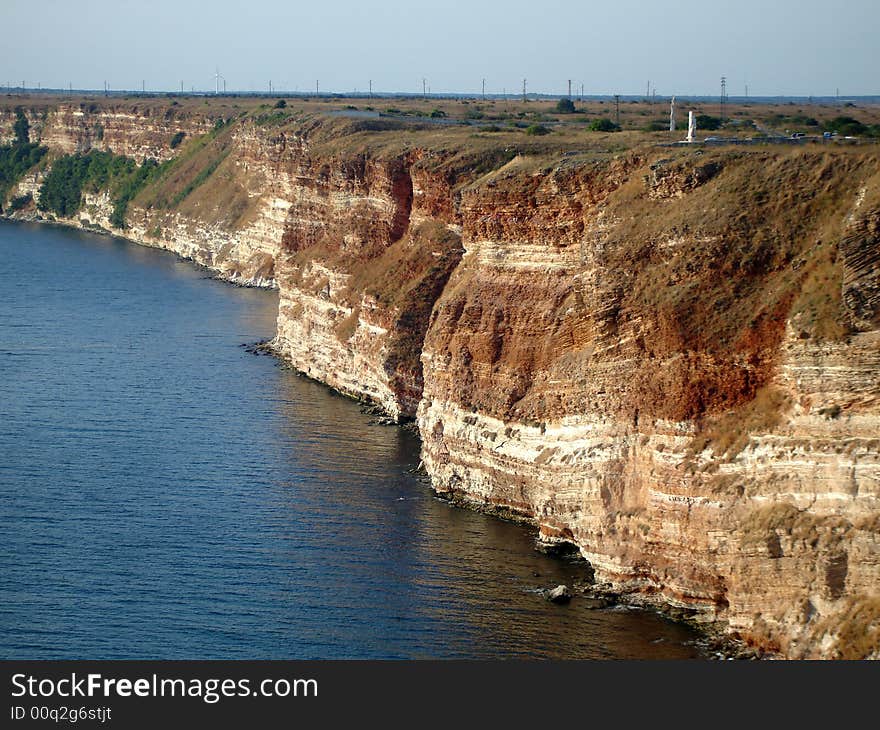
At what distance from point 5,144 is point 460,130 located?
4646 inches

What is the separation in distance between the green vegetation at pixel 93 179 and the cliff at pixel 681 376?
310ft

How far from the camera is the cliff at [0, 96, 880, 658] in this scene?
113 feet

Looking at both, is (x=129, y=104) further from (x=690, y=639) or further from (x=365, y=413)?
(x=690, y=639)

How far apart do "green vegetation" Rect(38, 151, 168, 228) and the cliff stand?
9451cm

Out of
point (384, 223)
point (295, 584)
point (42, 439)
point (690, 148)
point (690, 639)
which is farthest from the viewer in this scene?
point (384, 223)

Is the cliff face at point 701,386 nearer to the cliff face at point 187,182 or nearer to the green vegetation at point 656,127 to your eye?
the green vegetation at point 656,127

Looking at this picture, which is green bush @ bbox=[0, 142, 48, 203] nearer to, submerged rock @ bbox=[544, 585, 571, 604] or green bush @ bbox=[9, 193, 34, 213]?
green bush @ bbox=[9, 193, 34, 213]

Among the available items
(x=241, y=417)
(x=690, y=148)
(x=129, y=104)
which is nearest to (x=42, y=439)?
(x=241, y=417)

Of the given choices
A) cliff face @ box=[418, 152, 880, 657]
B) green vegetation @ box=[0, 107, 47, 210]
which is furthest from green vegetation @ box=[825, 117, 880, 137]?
green vegetation @ box=[0, 107, 47, 210]

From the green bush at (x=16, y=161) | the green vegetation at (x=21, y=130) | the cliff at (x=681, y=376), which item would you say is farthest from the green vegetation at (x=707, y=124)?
the green vegetation at (x=21, y=130)

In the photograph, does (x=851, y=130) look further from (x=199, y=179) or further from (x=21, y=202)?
(x=21, y=202)

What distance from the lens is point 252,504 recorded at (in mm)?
48938

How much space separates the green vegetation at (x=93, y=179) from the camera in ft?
488

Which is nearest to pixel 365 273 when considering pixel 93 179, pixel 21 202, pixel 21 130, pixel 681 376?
pixel 681 376
